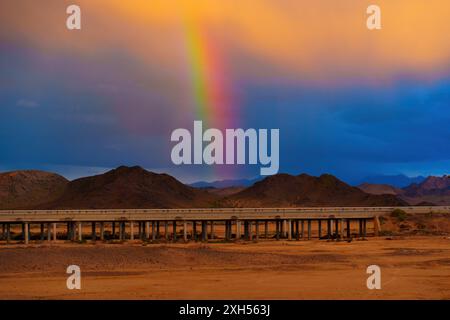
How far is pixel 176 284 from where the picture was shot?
3722 cm

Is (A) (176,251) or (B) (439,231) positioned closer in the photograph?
(A) (176,251)

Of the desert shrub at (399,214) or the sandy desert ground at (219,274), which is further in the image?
the desert shrub at (399,214)

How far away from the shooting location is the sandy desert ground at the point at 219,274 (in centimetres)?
3378

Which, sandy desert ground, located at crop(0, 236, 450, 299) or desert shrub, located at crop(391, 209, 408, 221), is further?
desert shrub, located at crop(391, 209, 408, 221)

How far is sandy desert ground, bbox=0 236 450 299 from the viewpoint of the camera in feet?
111

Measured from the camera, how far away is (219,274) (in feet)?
138

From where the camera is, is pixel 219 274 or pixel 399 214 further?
pixel 399 214

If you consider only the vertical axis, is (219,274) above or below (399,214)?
above
